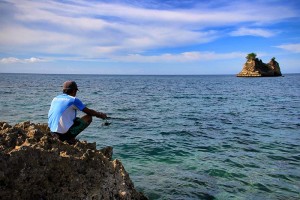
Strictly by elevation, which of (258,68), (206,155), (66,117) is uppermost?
(258,68)

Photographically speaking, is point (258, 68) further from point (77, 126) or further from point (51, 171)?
point (51, 171)

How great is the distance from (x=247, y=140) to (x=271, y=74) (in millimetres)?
158724

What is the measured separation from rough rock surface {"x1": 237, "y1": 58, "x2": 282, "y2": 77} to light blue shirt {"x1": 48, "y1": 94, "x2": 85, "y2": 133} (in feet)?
510

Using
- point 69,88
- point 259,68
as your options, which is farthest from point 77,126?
point 259,68

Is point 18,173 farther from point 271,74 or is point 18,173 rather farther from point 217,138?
point 271,74

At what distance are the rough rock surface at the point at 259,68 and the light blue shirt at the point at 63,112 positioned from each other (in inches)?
6115

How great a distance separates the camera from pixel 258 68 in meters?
155

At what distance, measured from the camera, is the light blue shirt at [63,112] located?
270 inches

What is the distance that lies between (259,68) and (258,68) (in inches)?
38.8

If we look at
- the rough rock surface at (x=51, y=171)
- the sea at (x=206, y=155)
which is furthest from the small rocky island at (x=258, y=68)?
the rough rock surface at (x=51, y=171)

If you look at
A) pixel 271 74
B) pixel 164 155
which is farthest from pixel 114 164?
pixel 271 74

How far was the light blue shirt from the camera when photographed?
685cm

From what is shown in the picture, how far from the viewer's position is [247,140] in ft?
51.1

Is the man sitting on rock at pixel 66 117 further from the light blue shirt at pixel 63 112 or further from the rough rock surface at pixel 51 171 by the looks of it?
the rough rock surface at pixel 51 171
